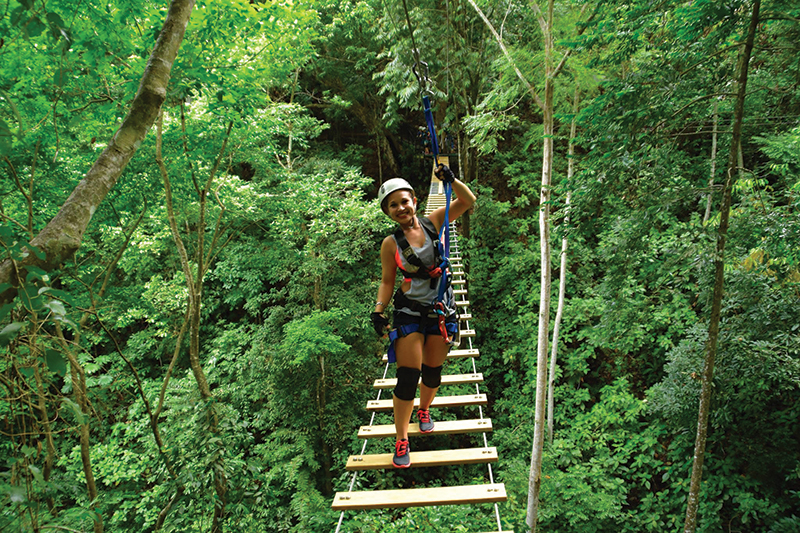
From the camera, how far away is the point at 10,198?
3490 mm

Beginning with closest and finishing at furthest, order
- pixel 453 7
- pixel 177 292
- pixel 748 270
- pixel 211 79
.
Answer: pixel 211 79
pixel 748 270
pixel 177 292
pixel 453 7

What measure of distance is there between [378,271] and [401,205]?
463 cm

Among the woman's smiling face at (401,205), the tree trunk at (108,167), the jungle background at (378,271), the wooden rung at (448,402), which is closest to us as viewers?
the tree trunk at (108,167)

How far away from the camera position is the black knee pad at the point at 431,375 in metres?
2.05

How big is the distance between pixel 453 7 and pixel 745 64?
16.1 feet

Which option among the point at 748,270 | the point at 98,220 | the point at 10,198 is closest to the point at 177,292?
the point at 98,220

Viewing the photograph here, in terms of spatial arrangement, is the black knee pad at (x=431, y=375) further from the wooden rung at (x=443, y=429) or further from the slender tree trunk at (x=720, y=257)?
the slender tree trunk at (x=720, y=257)

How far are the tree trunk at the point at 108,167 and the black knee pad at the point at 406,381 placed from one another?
1.39 meters

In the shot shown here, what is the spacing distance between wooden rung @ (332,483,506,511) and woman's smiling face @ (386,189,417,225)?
129 centimetres

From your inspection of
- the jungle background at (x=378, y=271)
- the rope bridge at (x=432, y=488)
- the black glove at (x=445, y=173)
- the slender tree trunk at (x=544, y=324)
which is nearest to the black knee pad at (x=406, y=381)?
the rope bridge at (x=432, y=488)

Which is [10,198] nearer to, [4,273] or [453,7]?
[4,273]

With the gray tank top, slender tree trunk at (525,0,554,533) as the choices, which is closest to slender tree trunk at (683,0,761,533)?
slender tree trunk at (525,0,554,533)

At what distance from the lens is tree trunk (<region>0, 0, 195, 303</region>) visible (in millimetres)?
844

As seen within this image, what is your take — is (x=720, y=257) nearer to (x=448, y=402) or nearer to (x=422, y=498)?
(x=448, y=402)
